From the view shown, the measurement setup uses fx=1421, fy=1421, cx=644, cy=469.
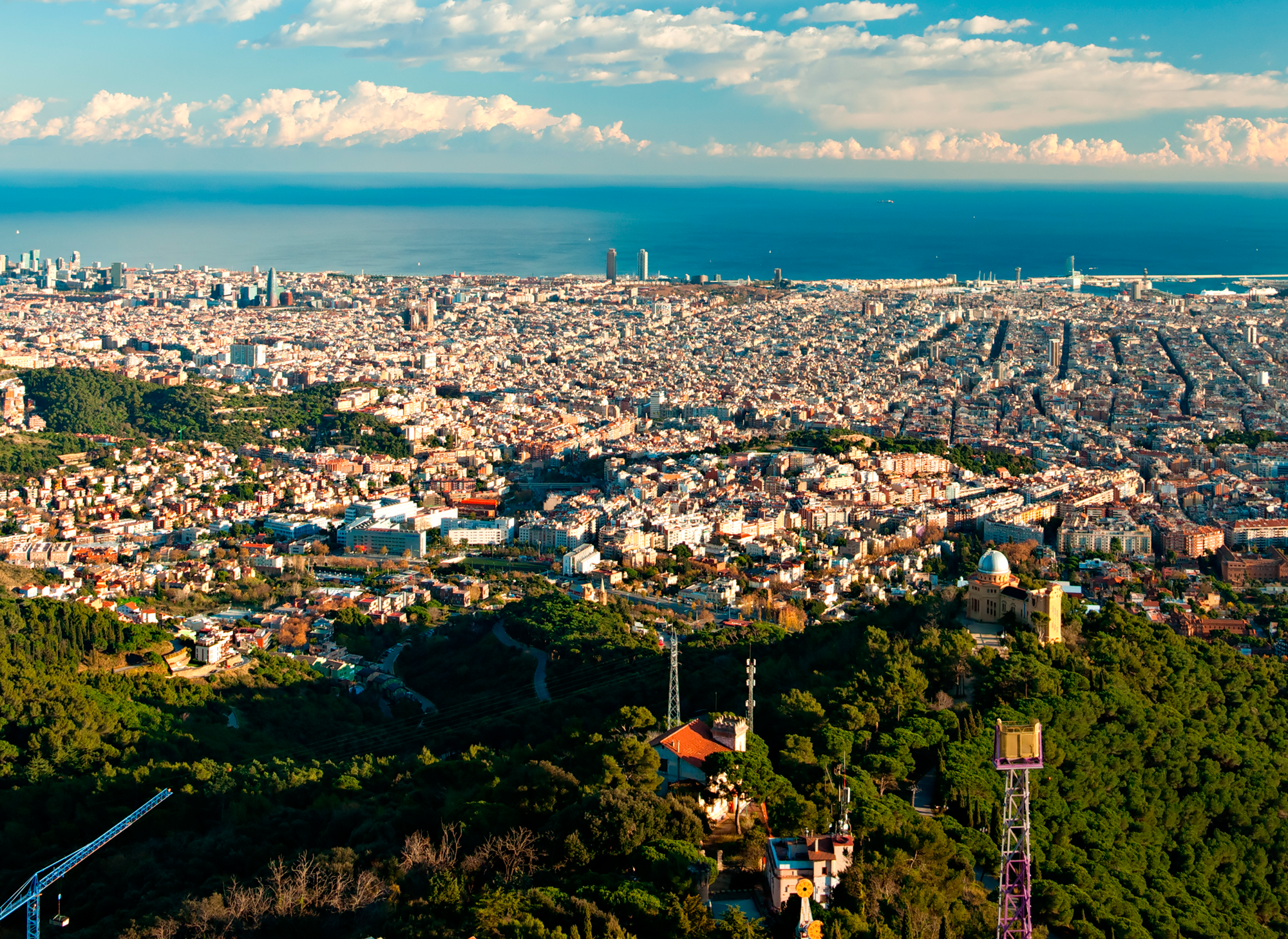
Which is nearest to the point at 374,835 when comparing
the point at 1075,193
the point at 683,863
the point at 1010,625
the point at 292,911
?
the point at 292,911

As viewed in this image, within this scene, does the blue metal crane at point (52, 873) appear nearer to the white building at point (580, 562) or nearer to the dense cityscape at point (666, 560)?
the dense cityscape at point (666, 560)

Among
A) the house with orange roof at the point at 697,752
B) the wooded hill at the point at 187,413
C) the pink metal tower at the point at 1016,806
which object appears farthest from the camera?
the wooded hill at the point at 187,413

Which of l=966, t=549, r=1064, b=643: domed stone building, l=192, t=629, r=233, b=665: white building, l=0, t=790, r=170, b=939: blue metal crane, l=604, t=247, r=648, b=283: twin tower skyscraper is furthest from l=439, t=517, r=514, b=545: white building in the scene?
l=604, t=247, r=648, b=283: twin tower skyscraper

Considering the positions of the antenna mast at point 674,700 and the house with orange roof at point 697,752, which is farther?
the antenna mast at point 674,700

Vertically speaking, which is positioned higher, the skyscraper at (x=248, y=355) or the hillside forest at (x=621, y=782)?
the skyscraper at (x=248, y=355)

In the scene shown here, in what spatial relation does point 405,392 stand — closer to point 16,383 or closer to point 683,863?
point 16,383

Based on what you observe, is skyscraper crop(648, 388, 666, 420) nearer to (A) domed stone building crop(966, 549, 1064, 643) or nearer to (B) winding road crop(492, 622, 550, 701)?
(B) winding road crop(492, 622, 550, 701)

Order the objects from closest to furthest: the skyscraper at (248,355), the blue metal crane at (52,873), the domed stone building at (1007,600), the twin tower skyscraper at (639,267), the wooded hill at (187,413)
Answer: the blue metal crane at (52,873) < the domed stone building at (1007,600) < the wooded hill at (187,413) < the skyscraper at (248,355) < the twin tower skyscraper at (639,267)

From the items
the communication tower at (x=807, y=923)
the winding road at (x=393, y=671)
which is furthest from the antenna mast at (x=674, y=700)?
the winding road at (x=393, y=671)
